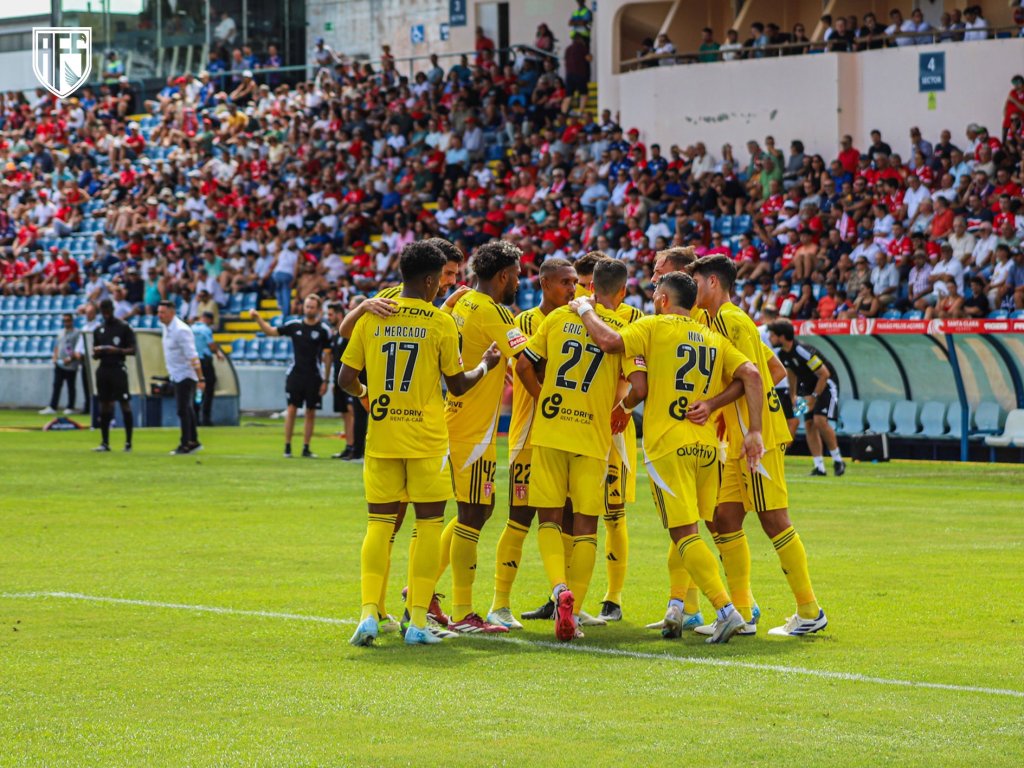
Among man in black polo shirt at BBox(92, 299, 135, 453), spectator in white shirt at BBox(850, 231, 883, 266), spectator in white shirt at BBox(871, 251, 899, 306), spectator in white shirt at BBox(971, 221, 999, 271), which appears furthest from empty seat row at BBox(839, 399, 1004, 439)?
man in black polo shirt at BBox(92, 299, 135, 453)

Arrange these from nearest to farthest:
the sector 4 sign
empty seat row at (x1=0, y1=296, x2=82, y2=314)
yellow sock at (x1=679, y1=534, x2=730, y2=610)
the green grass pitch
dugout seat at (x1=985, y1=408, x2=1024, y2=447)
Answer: the green grass pitch, yellow sock at (x1=679, y1=534, x2=730, y2=610), dugout seat at (x1=985, y1=408, x2=1024, y2=447), empty seat row at (x1=0, y1=296, x2=82, y2=314), the sector 4 sign

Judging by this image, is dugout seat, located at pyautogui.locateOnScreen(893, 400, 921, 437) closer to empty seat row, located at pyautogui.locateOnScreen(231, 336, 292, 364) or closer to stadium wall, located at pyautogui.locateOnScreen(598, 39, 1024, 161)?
stadium wall, located at pyautogui.locateOnScreen(598, 39, 1024, 161)

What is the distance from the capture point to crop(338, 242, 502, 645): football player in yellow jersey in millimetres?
9203

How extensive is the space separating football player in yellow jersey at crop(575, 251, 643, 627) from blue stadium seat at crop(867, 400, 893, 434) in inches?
600

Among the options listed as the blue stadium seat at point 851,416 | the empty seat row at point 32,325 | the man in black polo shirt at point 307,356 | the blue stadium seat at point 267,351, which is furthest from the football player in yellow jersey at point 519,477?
the empty seat row at point 32,325

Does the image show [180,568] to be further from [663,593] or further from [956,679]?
[956,679]

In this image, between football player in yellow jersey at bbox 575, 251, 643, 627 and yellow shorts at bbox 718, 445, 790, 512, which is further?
football player in yellow jersey at bbox 575, 251, 643, 627

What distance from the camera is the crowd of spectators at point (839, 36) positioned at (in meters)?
32.8

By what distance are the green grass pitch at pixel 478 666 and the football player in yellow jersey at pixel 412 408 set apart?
0.45 meters

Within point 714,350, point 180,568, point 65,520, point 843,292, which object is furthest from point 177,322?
point 714,350

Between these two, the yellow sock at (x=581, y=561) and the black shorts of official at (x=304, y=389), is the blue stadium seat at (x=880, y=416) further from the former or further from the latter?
the yellow sock at (x=581, y=561)

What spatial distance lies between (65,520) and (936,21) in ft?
86.4

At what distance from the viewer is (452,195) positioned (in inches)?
1528

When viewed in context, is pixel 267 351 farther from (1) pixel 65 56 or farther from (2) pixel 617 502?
(2) pixel 617 502
